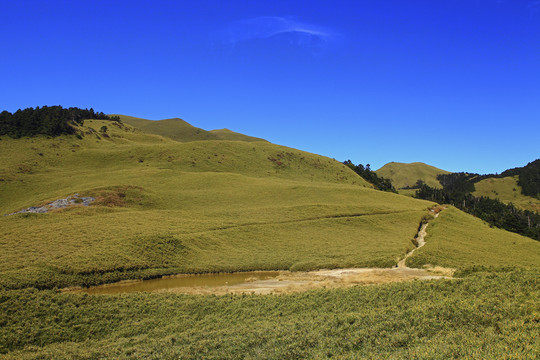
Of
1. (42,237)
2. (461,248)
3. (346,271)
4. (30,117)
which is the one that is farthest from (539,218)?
(30,117)

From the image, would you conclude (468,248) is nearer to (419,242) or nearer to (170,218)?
(419,242)

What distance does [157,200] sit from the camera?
2621 inches

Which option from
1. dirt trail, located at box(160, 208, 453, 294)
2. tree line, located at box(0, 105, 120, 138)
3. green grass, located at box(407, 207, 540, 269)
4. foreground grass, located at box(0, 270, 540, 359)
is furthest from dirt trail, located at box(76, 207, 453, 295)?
tree line, located at box(0, 105, 120, 138)

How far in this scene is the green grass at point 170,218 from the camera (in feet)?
119

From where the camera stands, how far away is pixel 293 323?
1777cm

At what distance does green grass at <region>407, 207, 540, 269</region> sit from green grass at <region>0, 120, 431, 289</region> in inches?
160

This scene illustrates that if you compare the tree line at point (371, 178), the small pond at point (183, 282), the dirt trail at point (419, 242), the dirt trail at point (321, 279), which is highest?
the tree line at point (371, 178)

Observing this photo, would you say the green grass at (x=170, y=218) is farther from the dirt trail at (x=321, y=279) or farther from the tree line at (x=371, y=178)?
the tree line at (x=371, y=178)

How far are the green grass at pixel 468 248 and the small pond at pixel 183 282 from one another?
17991mm

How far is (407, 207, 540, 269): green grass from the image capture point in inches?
1515

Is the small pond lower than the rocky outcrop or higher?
lower

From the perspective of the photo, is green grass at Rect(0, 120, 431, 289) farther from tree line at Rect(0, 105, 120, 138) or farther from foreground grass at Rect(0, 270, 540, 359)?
foreground grass at Rect(0, 270, 540, 359)

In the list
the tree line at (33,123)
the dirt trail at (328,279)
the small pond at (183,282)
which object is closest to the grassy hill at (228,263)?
the small pond at (183,282)

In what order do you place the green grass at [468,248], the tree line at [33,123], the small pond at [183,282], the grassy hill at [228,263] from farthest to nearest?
the tree line at [33,123] < the green grass at [468,248] < the small pond at [183,282] < the grassy hill at [228,263]
